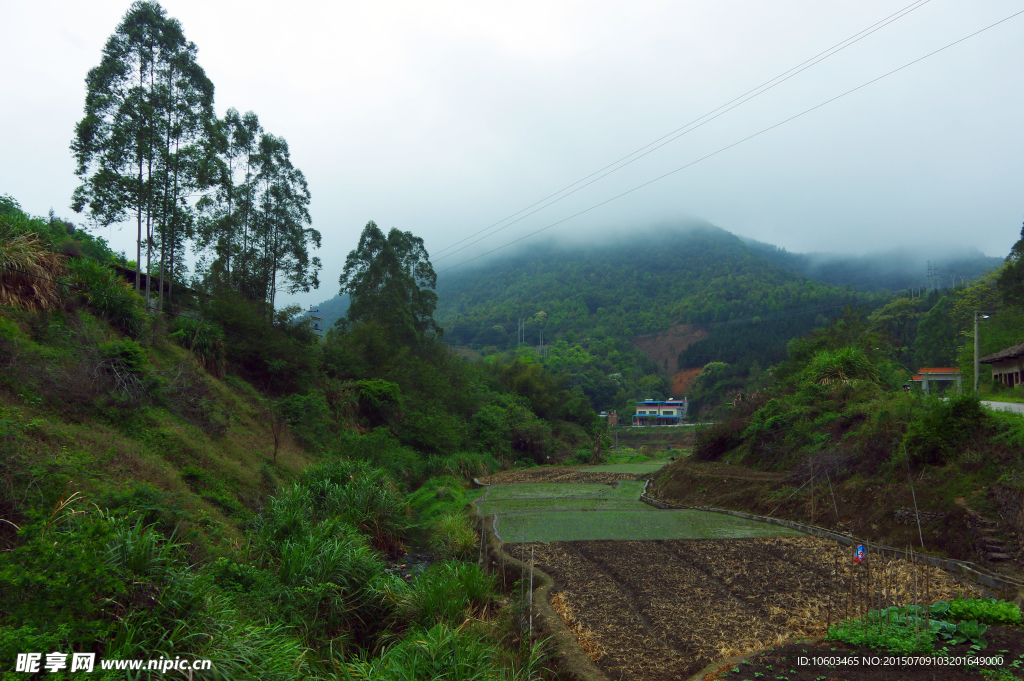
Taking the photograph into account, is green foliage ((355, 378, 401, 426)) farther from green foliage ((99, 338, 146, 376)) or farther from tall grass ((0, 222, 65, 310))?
tall grass ((0, 222, 65, 310))

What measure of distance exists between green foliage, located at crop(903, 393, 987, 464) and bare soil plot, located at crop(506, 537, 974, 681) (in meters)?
3.22

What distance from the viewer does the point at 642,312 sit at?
389ft

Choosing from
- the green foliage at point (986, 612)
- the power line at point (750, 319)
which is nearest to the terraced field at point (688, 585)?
the green foliage at point (986, 612)

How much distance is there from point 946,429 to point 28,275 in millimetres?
21881

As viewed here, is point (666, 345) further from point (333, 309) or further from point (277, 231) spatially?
point (277, 231)

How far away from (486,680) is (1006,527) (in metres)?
9.97

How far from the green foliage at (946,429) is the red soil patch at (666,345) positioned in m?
99.0

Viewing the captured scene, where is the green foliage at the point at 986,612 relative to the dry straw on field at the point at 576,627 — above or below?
above

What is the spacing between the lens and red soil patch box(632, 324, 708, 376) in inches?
4336

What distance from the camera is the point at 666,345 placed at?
112 metres

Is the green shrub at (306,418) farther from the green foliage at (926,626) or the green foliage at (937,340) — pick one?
the green foliage at (937,340)

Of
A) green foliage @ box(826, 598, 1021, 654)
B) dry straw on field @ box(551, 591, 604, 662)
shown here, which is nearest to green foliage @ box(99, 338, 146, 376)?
dry straw on field @ box(551, 591, 604, 662)

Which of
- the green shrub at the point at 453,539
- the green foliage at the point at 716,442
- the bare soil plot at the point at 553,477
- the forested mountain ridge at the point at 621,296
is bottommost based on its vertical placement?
the bare soil plot at the point at 553,477

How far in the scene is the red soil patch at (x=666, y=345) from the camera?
11012 centimetres
